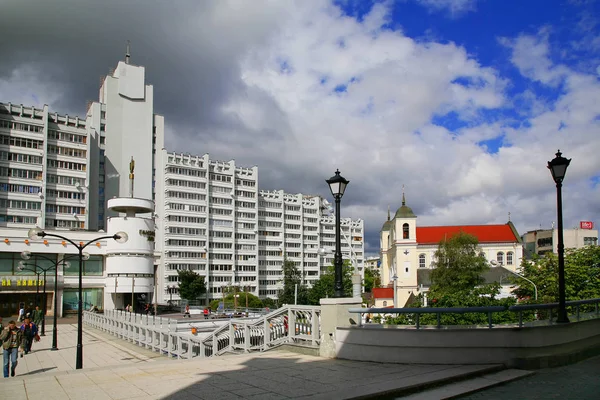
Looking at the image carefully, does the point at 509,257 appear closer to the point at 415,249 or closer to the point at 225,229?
the point at 415,249

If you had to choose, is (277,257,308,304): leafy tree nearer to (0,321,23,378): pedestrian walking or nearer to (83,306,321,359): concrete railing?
(83,306,321,359): concrete railing

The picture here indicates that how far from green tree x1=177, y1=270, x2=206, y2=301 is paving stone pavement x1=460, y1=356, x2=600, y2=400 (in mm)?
85573

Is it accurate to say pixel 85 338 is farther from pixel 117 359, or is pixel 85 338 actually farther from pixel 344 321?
pixel 344 321

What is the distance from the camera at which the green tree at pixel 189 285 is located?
90875mm

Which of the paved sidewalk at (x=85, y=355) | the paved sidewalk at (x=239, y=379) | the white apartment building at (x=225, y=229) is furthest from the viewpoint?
the white apartment building at (x=225, y=229)

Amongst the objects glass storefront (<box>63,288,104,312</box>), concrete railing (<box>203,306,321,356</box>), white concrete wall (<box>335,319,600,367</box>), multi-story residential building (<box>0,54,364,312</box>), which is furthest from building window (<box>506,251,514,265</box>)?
white concrete wall (<box>335,319,600,367</box>)

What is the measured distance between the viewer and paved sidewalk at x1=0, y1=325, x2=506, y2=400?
8.07 metres

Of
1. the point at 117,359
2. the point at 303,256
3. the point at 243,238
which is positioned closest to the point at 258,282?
the point at 243,238

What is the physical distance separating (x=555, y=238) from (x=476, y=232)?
153 feet

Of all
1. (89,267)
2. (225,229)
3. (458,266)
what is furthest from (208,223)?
(458,266)

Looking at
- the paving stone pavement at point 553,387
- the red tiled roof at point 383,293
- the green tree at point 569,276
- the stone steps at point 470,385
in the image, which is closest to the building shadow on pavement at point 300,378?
the stone steps at point 470,385

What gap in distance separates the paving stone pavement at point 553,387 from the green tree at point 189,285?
85.6 m

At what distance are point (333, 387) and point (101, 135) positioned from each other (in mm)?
99092

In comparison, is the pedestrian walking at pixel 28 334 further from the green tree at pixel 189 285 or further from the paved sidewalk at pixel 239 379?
the green tree at pixel 189 285
